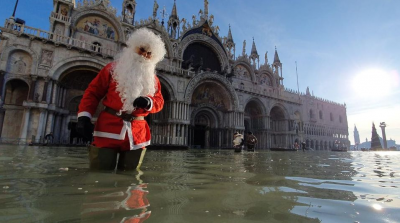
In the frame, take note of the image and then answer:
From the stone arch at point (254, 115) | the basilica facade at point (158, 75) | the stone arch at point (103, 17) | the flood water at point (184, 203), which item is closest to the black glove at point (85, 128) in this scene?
the flood water at point (184, 203)

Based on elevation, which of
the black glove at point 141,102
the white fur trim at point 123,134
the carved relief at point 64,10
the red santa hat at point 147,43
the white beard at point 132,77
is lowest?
the white fur trim at point 123,134

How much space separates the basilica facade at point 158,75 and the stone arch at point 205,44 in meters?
0.10

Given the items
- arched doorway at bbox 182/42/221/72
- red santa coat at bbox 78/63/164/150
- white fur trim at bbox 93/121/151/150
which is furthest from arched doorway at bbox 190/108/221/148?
white fur trim at bbox 93/121/151/150

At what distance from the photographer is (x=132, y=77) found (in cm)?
285

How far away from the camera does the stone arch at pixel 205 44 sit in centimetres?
2056

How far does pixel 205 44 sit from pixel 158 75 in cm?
855

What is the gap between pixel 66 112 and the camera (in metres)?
15.0

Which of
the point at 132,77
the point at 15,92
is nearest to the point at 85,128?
the point at 132,77

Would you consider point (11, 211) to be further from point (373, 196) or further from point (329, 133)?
point (329, 133)

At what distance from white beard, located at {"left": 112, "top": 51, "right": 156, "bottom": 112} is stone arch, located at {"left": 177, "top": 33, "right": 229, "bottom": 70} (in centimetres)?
1773

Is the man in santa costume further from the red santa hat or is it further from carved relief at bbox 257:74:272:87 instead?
carved relief at bbox 257:74:272:87

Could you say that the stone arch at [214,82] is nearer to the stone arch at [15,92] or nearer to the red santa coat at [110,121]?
the stone arch at [15,92]

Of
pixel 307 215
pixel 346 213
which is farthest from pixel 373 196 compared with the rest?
pixel 307 215

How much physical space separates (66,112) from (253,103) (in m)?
19.0
